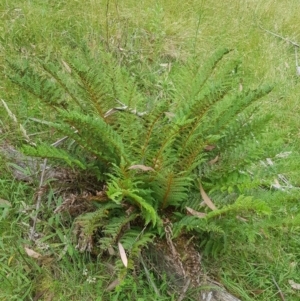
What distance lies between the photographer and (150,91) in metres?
3.58

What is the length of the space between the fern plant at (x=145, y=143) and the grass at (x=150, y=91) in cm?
20

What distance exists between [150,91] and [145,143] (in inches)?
52.7

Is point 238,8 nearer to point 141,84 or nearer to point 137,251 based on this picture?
point 141,84

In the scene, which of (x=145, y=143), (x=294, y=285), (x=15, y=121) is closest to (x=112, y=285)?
(x=145, y=143)

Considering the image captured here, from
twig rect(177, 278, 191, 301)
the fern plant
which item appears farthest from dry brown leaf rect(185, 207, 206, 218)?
twig rect(177, 278, 191, 301)

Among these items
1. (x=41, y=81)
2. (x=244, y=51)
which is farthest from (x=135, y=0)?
(x=41, y=81)

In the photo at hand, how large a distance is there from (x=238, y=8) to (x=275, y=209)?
8.83 ft

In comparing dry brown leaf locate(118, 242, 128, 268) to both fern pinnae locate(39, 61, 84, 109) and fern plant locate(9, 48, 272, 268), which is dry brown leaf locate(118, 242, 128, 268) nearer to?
fern plant locate(9, 48, 272, 268)

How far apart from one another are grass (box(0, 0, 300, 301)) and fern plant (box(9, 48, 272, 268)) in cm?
20

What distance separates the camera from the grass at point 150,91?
236cm

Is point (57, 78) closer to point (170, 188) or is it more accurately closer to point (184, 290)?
point (170, 188)

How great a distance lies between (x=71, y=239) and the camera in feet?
8.00

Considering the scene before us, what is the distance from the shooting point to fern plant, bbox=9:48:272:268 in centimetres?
222

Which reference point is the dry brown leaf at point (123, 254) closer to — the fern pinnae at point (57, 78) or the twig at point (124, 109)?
the twig at point (124, 109)
